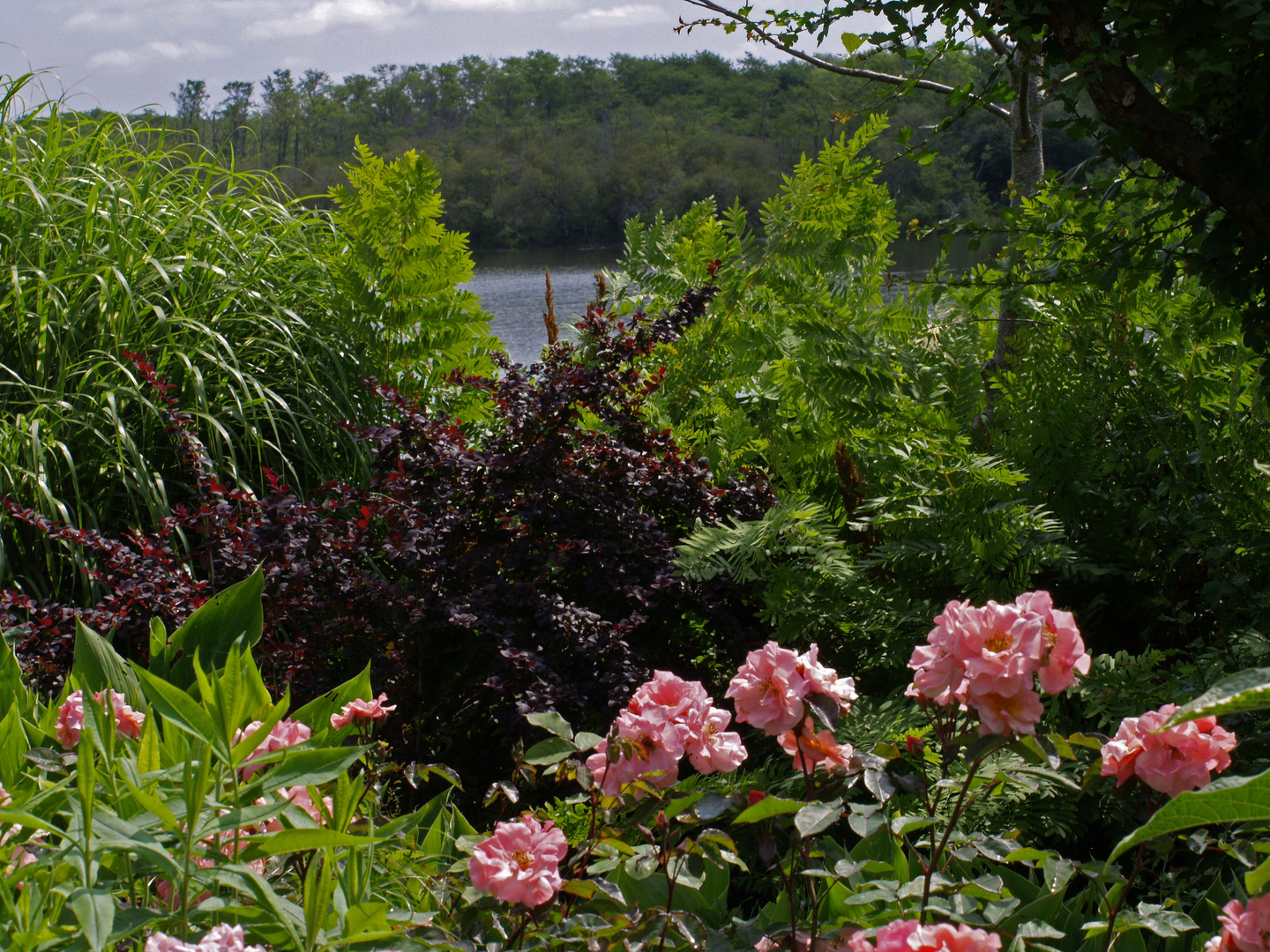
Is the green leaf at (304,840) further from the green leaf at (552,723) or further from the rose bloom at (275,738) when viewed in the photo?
the green leaf at (552,723)

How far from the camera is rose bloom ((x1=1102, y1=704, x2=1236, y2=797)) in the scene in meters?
0.95

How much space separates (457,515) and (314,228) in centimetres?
318

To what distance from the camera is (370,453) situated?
3.42 m

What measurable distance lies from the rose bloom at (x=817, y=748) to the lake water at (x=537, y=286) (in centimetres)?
159

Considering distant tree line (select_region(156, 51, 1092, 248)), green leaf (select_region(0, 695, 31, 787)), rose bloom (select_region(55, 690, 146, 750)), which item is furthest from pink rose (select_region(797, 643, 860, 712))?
distant tree line (select_region(156, 51, 1092, 248))

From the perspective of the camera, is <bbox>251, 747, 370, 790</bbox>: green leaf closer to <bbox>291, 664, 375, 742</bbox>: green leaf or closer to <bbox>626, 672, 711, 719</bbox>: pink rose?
<bbox>626, 672, 711, 719</bbox>: pink rose

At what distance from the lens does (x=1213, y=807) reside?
0.69m

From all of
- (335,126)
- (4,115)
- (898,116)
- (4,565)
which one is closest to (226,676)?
(4,565)

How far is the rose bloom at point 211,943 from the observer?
0.75 metres

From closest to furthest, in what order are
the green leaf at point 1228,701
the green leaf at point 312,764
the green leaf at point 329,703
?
1. the green leaf at point 1228,701
2. the green leaf at point 312,764
3. the green leaf at point 329,703

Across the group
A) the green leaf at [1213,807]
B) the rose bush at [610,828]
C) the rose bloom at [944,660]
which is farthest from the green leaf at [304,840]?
the green leaf at [1213,807]

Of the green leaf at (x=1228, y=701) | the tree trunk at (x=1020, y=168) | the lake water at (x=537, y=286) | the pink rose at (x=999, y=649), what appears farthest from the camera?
the lake water at (x=537, y=286)

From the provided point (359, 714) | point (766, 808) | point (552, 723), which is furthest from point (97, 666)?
point (766, 808)

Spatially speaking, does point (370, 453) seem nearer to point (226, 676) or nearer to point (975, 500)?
point (975, 500)
